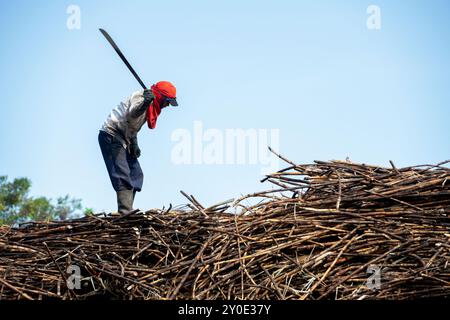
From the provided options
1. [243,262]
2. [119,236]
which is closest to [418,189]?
[243,262]

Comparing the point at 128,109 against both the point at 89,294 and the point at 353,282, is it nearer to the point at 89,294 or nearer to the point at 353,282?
the point at 89,294

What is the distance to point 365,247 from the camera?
19.8ft

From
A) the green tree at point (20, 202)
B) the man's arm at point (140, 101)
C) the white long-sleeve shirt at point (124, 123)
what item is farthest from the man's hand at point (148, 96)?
the green tree at point (20, 202)

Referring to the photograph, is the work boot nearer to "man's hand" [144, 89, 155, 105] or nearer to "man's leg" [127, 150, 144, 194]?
"man's leg" [127, 150, 144, 194]

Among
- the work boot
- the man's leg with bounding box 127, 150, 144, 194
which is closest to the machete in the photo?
the man's leg with bounding box 127, 150, 144, 194

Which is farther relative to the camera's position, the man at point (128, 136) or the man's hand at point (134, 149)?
the man's hand at point (134, 149)

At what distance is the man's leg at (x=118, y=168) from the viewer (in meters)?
9.18

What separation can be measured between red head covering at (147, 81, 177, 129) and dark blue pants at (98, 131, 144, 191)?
1.46 ft

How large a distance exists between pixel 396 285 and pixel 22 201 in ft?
76.3

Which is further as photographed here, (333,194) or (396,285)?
(333,194)

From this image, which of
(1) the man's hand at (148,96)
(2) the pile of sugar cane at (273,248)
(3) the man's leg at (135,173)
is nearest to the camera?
(2) the pile of sugar cane at (273,248)

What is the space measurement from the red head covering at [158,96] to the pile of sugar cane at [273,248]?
2523mm

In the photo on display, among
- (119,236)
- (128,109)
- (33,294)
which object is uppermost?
(128,109)

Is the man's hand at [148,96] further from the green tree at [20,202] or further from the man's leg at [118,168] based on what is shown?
the green tree at [20,202]
